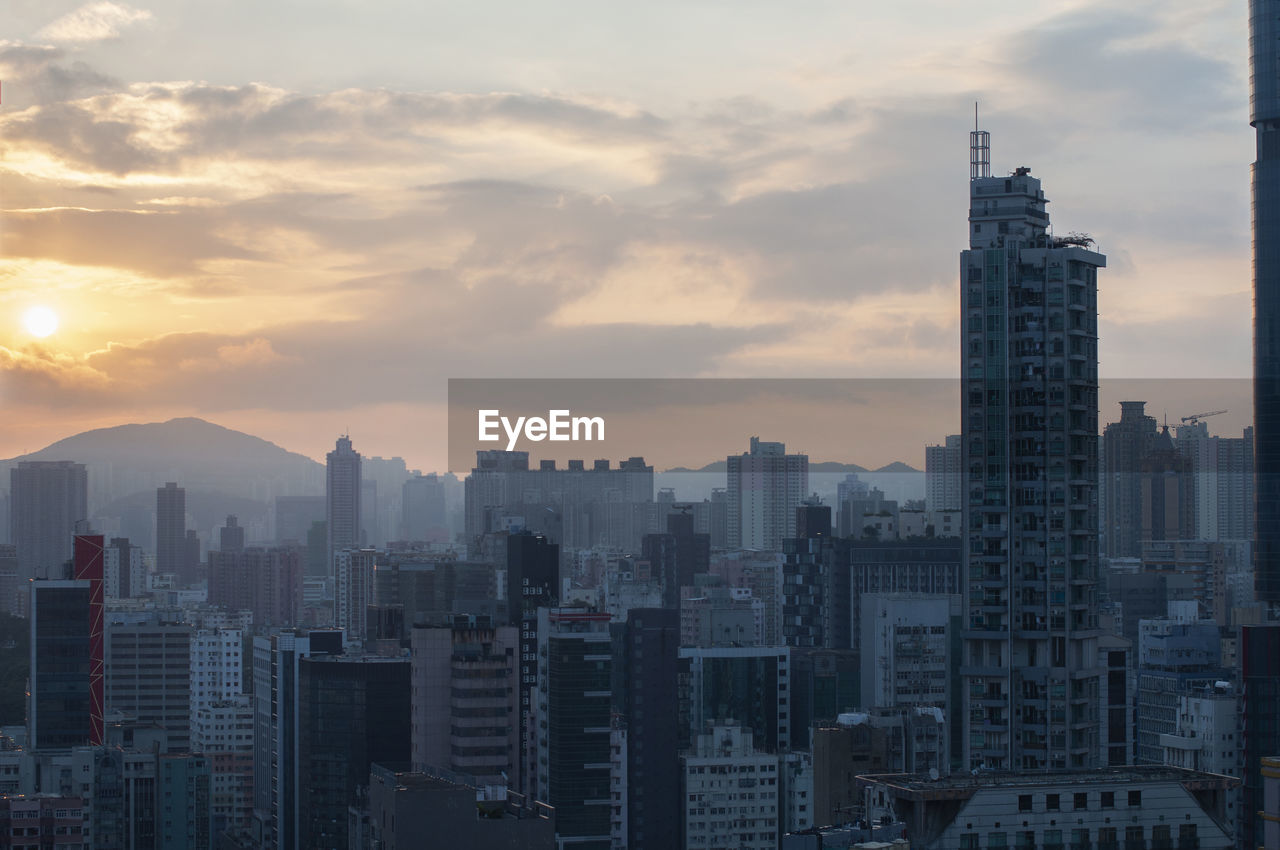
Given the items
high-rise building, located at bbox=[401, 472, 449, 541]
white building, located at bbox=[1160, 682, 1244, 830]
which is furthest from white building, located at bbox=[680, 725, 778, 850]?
high-rise building, located at bbox=[401, 472, 449, 541]

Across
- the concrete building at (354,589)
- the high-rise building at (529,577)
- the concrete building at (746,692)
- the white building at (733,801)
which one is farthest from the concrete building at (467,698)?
the concrete building at (354,589)

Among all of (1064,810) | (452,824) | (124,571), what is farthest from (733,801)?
(124,571)

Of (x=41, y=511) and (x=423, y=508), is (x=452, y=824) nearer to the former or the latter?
(x=423, y=508)

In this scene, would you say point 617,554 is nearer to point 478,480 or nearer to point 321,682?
point 478,480

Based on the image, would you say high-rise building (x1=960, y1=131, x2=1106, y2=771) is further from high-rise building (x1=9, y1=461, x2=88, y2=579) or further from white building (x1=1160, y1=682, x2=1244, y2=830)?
high-rise building (x1=9, y1=461, x2=88, y2=579)

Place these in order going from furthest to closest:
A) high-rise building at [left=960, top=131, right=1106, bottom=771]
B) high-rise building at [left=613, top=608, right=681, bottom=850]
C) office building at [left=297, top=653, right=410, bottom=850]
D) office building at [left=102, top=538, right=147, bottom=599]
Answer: office building at [left=102, top=538, right=147, bottom=599], office building at [left=297, top=653, right=410, bottom=850], high-rise building at [left=613, top=608, right=681, bottom=850], high-rise building at [left=960, top=131, right=1106, bottom=771]
